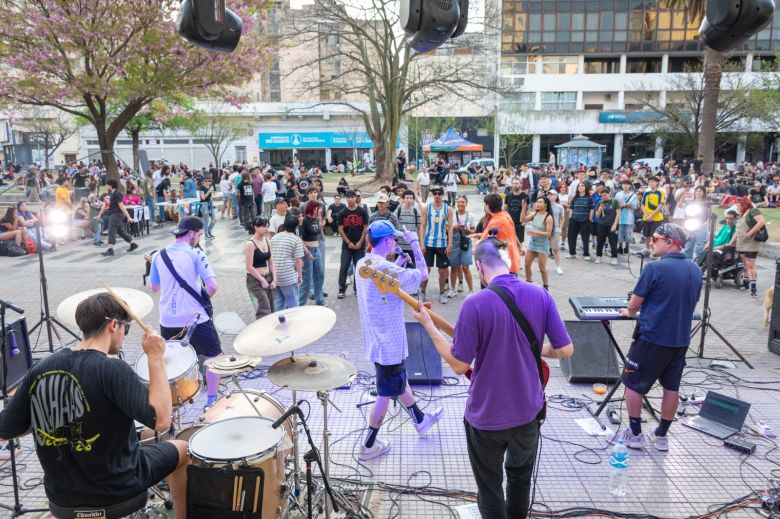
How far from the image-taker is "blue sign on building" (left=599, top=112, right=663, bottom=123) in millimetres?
50000

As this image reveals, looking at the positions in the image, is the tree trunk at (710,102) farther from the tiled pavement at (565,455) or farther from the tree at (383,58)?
the tiled pavement at (565,455)

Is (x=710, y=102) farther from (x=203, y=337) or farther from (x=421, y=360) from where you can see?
(x=203, y=337)

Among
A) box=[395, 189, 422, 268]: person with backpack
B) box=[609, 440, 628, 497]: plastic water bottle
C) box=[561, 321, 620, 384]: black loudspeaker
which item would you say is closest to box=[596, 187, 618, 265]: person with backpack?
box=[395, 189, 422, 268]: person with backpack

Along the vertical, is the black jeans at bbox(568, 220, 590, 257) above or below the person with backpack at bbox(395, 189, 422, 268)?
below

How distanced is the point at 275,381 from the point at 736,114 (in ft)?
159

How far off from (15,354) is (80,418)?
144 inches

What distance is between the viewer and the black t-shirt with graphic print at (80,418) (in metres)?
2.84

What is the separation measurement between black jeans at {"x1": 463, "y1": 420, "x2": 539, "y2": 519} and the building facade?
4907cm

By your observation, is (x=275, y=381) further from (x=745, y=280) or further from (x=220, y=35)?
(x=745, y=280)

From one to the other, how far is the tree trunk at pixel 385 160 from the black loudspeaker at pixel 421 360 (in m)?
21.5

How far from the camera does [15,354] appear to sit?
5.73m

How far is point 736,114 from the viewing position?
42.5 meters

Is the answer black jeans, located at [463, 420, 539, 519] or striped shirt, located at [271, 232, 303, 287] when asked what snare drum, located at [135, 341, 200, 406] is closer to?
black jeans, located at [463, 420, 539, 519]

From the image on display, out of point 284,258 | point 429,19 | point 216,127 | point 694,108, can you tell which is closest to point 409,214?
point 284,258
